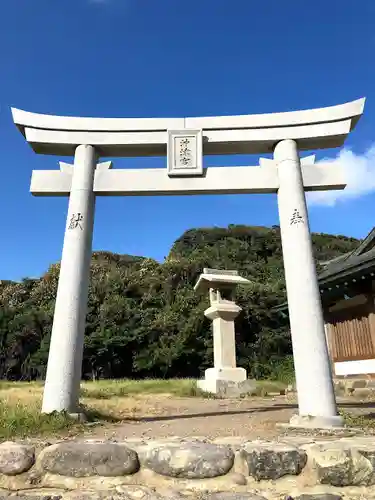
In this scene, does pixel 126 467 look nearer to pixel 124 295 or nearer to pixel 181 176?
pixel 181 176

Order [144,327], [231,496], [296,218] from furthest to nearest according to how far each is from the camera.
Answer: [144,327]
[296,218]
[231,496]

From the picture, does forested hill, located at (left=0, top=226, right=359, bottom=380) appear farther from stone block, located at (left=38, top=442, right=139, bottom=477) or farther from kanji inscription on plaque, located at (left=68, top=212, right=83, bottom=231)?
stone block, located at (left=38, top=442, right=139, bottom=477)

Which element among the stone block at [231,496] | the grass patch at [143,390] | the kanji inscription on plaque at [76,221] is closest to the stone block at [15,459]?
the stone block at [231,496]

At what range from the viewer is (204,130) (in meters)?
5.75

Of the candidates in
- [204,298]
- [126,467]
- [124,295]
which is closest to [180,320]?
[204,298]

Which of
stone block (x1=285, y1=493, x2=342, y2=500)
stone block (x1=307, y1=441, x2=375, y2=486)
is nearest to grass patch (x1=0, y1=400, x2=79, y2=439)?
stone block (x1=285, y1=493, x2=342, y2=500)

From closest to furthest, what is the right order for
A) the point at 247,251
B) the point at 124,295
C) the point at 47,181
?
the point at 47,181
the point at 124,295
the point at 247,251

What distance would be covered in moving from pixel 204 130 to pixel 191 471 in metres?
4.52

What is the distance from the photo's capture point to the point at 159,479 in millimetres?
2867

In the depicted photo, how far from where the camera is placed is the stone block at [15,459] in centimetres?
293

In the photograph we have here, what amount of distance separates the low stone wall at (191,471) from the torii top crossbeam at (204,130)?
409 centimetres

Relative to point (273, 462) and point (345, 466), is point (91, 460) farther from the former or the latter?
point (345, 466)

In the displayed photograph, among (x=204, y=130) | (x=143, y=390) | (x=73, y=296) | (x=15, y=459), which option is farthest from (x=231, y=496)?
(x=143, y=390)

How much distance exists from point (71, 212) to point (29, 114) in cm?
171
